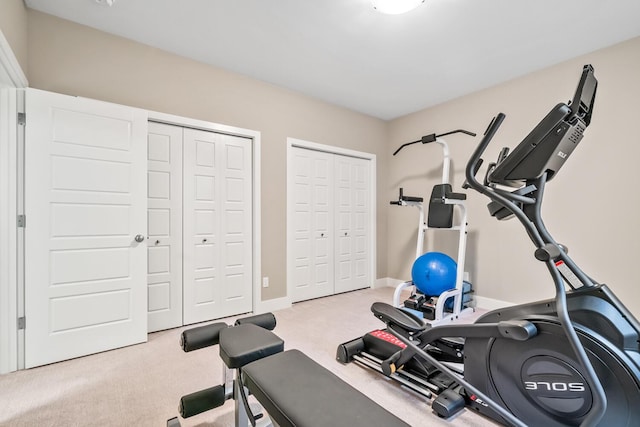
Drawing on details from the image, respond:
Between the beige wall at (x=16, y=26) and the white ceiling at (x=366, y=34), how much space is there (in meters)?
0.20

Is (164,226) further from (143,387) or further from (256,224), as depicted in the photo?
(143,387)

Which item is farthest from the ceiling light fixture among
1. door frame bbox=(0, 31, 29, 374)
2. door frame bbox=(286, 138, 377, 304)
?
door frame bbox=(0, 31, 29, 374)

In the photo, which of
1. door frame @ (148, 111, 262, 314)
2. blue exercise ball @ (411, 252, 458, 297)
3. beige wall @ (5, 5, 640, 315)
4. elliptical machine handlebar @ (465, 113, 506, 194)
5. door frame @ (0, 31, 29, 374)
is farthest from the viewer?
door frame @ (148, 111, 262, 314)

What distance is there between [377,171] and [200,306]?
329cm

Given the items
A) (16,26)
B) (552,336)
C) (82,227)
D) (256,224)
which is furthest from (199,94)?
(552,336)

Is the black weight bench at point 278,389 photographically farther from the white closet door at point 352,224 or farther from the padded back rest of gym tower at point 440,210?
the white closet door at point 352,224

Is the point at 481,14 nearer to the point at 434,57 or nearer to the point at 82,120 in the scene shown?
the point at 434,57

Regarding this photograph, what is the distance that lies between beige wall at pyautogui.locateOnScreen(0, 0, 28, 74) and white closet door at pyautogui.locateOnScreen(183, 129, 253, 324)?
127cm

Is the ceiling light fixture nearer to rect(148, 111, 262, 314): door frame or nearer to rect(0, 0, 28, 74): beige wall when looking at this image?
rect(148, 111, 262, 314): door frame

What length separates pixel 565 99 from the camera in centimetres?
313

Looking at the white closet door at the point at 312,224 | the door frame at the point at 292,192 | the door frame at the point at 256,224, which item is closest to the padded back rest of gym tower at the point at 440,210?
the door frame at the point at 292,192

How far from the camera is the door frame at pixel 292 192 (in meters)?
3.84

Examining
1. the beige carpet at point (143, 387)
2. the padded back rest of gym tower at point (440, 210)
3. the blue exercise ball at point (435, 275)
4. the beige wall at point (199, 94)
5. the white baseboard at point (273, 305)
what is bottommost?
the beige carpet at point (143, 387)

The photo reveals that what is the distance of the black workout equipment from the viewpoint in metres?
1.28
